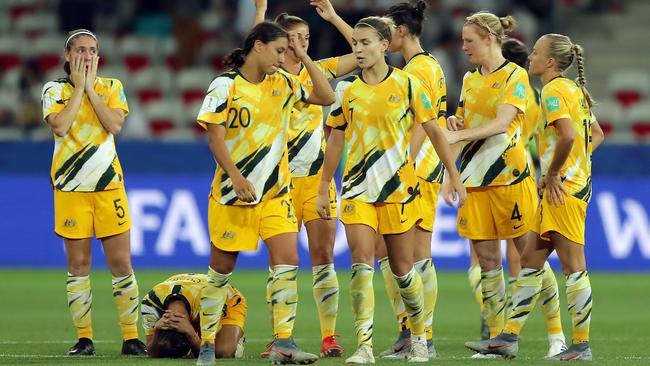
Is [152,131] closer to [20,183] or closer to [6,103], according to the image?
[6,103]

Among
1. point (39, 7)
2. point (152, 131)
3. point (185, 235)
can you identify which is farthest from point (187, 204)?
point (39, 7)

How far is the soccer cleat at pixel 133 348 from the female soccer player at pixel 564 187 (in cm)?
281

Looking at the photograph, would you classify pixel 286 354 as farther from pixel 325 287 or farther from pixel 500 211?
pixel 500 211

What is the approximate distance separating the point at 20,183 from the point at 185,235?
2.37 metres

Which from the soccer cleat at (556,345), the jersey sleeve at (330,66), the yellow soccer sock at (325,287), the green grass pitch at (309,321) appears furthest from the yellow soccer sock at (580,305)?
the jersey sleeve at (330,66)

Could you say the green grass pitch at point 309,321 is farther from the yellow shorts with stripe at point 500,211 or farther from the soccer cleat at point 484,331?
the yellow shorts with stripe at point 500,211

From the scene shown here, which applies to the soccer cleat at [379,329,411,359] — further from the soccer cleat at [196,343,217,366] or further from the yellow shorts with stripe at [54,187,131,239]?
the yellow shorts with stripe at [54,187,131,239]

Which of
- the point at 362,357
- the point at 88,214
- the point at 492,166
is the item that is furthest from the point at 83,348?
the point at 492,166

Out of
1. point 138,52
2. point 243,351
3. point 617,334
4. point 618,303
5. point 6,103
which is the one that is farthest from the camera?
point 138,52

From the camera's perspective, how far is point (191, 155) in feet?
59.2

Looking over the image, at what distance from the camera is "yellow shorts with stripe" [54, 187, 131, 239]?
1021 centimetres

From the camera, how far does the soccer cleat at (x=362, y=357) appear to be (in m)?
9.00

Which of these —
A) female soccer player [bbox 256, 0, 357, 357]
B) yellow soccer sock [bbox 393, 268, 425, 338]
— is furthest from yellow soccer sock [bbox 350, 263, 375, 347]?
female soccer player [bbox 256, 0, 357, 357]

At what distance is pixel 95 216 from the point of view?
1030 centimetres
